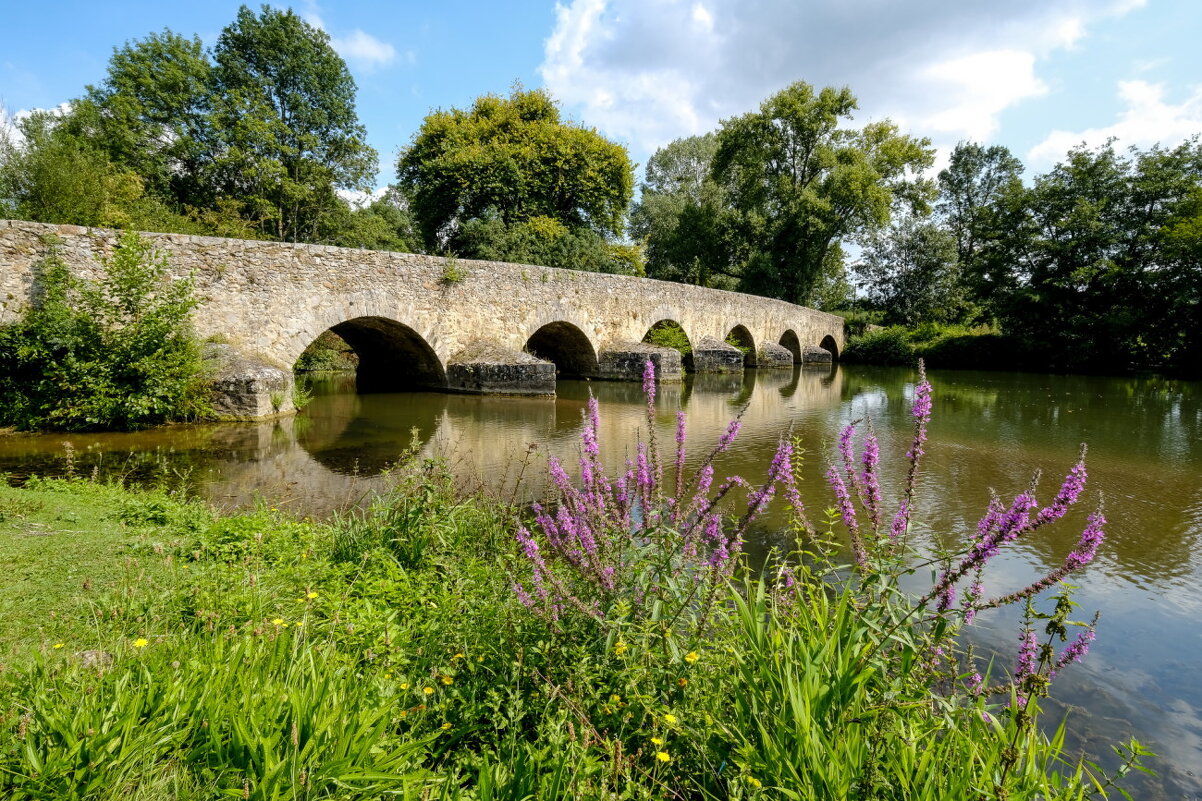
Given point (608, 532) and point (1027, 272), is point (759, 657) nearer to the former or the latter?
point (608, 532)

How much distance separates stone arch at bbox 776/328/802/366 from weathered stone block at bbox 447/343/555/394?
2041 centimetres

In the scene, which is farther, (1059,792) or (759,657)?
(759,657)

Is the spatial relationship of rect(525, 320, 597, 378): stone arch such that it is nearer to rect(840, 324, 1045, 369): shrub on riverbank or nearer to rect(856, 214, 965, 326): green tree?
rect(840, 324, 1045, 369): shrub on riverbank

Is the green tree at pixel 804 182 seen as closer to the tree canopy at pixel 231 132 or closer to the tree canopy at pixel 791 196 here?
the tree canopy at pixel 791 196

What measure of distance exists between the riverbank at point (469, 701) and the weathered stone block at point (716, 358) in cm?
1957

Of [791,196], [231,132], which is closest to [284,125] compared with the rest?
[231,132]

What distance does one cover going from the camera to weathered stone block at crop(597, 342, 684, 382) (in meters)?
17.5

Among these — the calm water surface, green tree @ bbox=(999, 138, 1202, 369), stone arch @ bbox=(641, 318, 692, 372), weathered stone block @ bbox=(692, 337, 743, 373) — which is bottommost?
the calm water surface

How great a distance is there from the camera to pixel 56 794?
4.57 ft

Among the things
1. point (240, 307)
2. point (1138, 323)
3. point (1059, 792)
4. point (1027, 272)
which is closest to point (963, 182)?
point (1027, 272)

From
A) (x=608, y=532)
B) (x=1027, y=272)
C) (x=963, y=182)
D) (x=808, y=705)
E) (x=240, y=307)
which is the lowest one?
(x=808, y=705)

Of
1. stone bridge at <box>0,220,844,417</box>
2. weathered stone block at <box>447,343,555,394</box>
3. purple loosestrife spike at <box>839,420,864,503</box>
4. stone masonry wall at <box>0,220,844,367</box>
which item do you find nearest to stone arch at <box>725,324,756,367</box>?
stone bridge at <box>0,220,844,417</box>

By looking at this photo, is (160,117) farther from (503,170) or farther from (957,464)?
(957,464)

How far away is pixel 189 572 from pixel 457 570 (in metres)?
1.38
